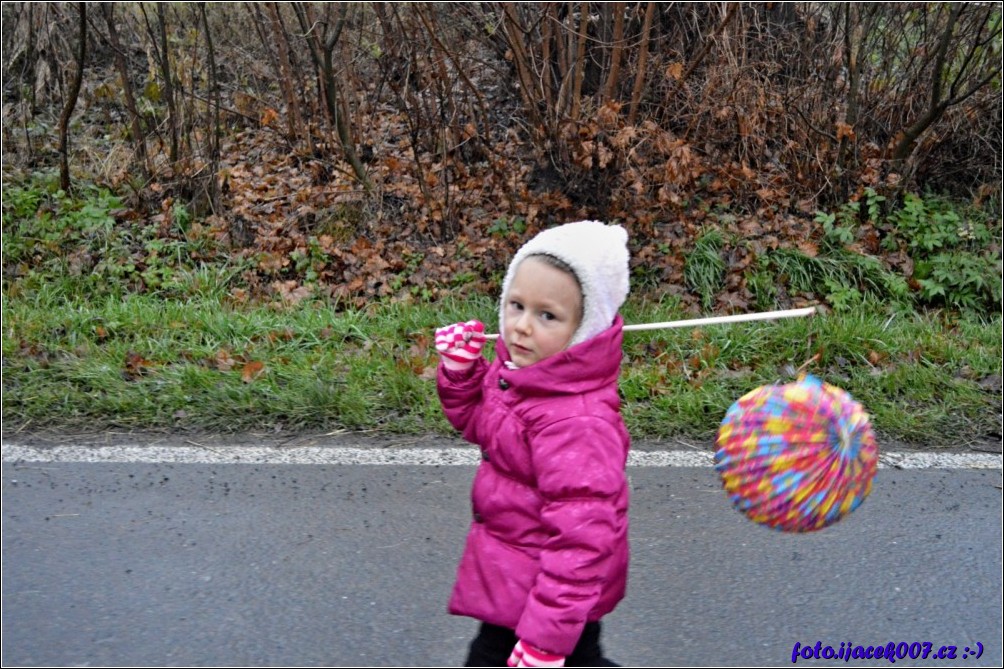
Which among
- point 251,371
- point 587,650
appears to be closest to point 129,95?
point 251,371

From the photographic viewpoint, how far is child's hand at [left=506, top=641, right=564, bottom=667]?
201cm

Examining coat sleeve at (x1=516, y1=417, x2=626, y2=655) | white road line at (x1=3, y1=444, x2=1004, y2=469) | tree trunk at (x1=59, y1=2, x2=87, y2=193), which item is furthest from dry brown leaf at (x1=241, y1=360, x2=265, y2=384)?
tree trunk at (x1=59, y1=2, x2=87, y2=193)

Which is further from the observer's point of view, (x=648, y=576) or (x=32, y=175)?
(x=32, y=175)

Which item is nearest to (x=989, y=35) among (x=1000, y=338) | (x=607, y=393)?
(x=1000, y=338)

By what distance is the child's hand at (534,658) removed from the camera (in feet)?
6.59

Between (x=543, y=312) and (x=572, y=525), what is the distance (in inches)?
18.6

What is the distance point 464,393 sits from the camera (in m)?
2.51

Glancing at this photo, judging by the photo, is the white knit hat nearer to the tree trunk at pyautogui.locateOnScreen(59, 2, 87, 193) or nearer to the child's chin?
the child's chin

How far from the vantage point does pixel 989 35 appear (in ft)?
22.8

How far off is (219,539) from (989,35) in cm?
610

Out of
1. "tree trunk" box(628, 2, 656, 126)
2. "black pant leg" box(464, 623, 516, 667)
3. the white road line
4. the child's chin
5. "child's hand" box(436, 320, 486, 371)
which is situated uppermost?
"tree trunk" box(628, 2, 656, 126)

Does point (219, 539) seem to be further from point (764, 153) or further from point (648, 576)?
point (764, 153)

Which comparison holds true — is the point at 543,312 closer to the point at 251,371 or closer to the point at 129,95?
the point at 251,371

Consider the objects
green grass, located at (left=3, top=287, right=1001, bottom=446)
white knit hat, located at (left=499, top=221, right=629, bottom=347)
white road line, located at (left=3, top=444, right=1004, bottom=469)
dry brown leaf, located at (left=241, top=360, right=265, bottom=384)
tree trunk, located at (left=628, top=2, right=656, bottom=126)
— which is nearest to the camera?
white knit hat, located at (left=499, top=221, right=629, bottom=347)
